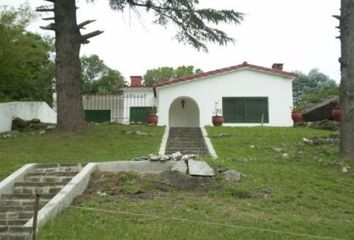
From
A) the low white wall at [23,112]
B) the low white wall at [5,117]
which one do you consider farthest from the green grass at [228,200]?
the low white wall at [23,112]

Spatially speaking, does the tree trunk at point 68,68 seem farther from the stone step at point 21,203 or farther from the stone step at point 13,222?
the stone step at point 13,222

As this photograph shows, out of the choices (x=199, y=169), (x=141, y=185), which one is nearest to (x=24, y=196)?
(x=141, y=185)

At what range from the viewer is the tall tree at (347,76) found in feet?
49.5

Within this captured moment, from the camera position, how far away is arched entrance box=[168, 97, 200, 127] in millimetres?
29641

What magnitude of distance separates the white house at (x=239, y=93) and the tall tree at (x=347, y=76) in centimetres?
1193

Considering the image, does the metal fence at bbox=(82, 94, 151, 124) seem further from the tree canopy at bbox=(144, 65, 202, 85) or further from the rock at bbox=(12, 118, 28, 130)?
the tree canopy at bbox=(144, 65, 202, 85)

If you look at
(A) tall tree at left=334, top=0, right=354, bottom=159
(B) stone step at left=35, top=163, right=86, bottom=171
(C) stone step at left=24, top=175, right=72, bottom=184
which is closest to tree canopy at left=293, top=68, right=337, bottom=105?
(A) tall tree at left=334, top=0, right=354, bottom=159

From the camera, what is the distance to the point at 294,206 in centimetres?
1060

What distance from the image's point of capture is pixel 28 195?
11.1m

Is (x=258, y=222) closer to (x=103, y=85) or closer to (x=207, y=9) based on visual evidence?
(x=207, y=9)

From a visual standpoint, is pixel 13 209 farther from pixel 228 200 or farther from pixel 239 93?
pixel 239 93

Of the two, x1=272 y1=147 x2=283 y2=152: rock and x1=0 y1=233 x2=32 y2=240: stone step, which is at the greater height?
x1=272 y1=147 x2=283 y2=152: rock

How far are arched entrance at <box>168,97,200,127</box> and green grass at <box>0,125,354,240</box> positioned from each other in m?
12.0

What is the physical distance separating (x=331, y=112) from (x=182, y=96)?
718cm
